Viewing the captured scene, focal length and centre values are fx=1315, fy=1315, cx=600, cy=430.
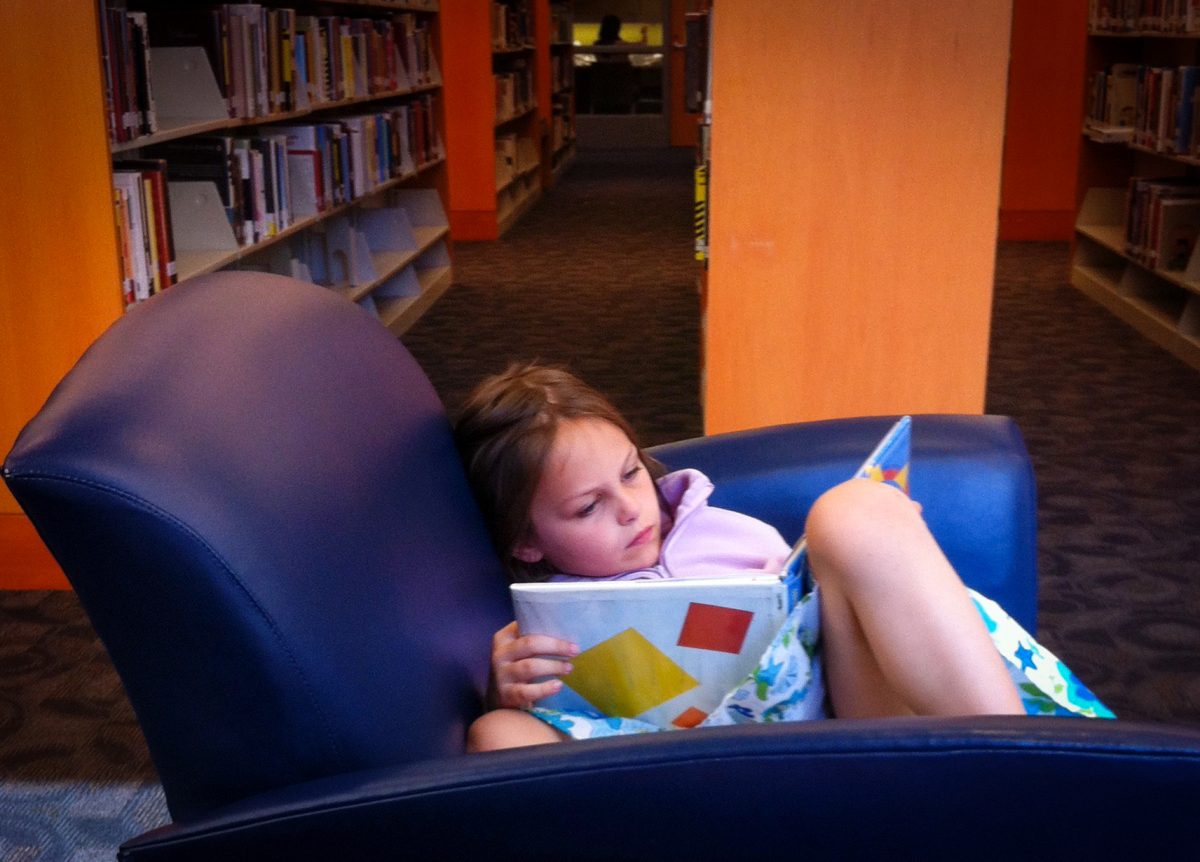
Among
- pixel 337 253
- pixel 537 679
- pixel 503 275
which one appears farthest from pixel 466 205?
pixel 537 679

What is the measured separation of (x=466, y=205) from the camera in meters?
7.46

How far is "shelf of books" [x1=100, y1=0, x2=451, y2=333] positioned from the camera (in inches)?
109

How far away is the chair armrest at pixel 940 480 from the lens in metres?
1.47

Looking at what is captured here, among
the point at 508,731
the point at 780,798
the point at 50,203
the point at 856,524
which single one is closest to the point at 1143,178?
the point at 50,203

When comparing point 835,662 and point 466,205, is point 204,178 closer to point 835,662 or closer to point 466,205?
point 835,662

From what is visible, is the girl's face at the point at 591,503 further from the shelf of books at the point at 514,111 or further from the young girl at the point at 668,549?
the shelf of books at the point at 514,111

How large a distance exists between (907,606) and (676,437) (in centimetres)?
257

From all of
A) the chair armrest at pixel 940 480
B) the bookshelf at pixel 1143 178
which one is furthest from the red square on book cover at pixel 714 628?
the bookshelf at pixel 1143 178

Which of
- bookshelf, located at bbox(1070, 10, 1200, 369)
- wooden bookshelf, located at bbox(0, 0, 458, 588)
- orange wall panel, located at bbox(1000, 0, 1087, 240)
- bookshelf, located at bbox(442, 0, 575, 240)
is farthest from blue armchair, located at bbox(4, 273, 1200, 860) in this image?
orange wall panel, located at bbox(1000, 0, 1087, 240)

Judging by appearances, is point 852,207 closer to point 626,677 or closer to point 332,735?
point 626,677

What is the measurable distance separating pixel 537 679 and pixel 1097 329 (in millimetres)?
4428

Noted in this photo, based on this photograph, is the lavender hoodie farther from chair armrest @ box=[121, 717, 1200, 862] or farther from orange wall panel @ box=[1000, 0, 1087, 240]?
orange wall panel @ box=[1000, 0, 1087, 240]

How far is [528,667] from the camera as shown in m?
1.14

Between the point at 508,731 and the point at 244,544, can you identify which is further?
the point at 508,731
